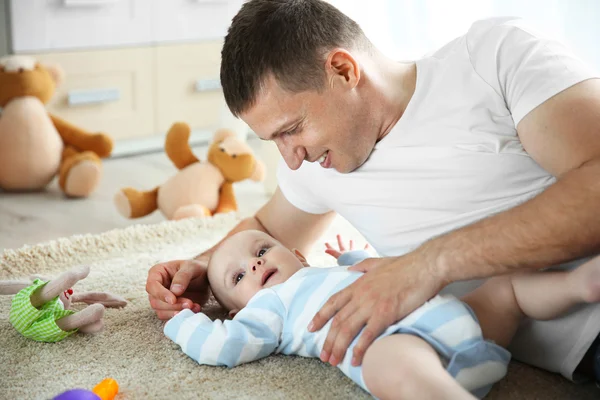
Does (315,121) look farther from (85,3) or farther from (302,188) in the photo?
(85,3)

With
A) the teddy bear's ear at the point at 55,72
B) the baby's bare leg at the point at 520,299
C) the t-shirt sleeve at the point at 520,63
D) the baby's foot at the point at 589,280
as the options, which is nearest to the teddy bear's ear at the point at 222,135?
the teddy bear's ear at the point at 55,72

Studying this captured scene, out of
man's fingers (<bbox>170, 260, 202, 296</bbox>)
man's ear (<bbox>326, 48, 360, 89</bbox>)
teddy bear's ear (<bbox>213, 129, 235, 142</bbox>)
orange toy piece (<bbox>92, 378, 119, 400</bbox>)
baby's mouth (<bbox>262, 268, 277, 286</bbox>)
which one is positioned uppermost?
man's ear (<bbox>326, 48, 360, 89</bbox>)

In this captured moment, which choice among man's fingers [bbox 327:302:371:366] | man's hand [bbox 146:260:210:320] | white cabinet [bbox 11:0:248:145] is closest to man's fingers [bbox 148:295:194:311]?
man's hand [bbox 146:260:210:320]

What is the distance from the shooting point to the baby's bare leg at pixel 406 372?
3.33 feet

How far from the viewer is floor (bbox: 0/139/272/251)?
Result: 2293mm

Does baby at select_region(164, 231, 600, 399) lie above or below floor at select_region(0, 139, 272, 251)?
above

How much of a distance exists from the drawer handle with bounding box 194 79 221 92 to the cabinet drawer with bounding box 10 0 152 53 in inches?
11.5

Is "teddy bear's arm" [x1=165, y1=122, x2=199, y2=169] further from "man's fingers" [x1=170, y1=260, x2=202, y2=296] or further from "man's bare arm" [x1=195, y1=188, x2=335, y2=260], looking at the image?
"man's fingers" [x1=170, y1=260, x2=202, y2=296]

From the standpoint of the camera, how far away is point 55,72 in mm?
2652

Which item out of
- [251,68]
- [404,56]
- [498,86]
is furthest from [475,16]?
[251,68]

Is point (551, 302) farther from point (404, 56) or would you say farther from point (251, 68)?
point (404, 56)

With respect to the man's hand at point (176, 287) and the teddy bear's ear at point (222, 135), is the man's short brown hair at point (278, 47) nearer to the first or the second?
the man's hand at point (176, 287)

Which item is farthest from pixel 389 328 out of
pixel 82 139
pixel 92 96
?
pixel 92 96

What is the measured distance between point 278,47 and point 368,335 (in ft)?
1.66
